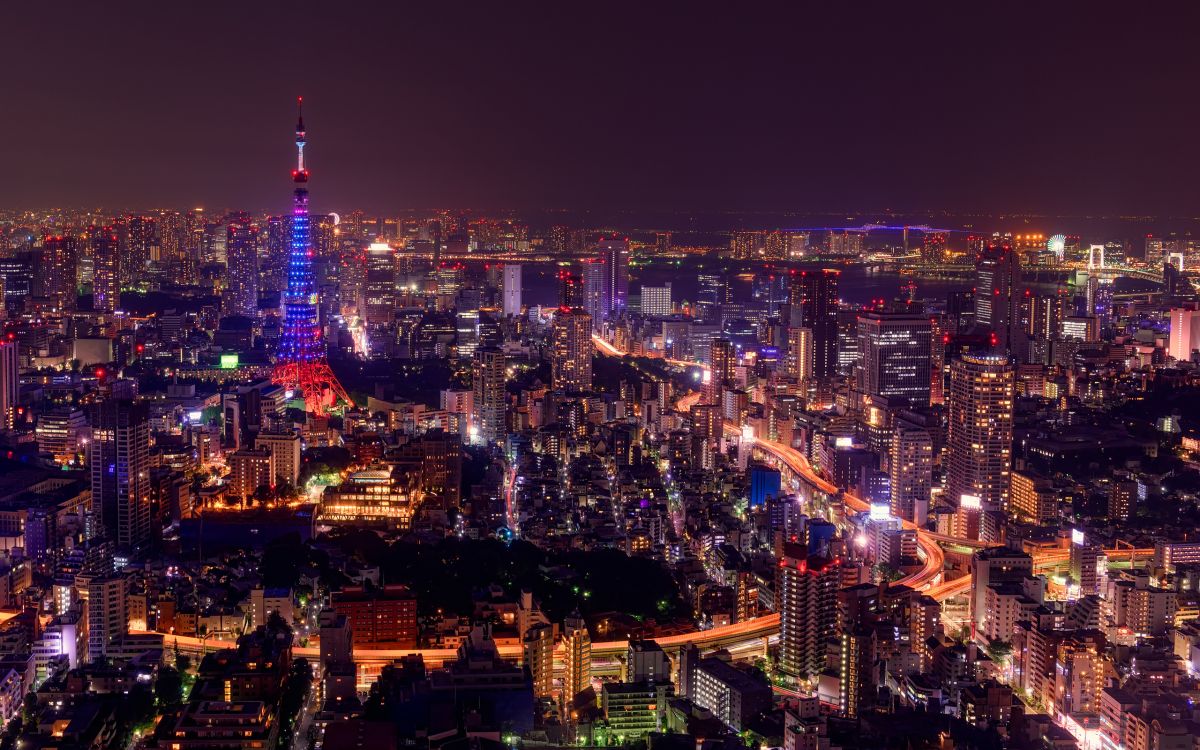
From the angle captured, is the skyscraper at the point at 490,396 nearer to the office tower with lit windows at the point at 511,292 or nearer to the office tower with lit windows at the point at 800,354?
the office tower with lit windows at the point at 800,354

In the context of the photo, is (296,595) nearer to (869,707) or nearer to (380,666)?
(380,666)

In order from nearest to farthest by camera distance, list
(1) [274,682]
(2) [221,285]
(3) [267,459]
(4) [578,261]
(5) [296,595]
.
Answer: (1) [274,682], (5) [296,595], (3) [267,459], (2) [221,285], (4) [578,261]

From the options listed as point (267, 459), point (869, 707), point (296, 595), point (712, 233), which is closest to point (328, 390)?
point (267, 459)

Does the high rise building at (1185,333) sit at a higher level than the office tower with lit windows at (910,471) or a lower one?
higher

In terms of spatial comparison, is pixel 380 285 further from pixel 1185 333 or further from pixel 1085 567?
pixel 1085 567

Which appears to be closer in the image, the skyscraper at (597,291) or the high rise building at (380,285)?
the high rise building at (380,285)

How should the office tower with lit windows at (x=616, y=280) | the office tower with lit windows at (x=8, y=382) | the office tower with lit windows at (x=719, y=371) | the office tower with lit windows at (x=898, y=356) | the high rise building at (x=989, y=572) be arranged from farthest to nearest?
the office tower with lit windows at (x=616, y=280) → the office tower with lit windows at (x=898, y=356) → the office tower with lit windows at (x=719, y=371) → the office tower with lit windows at (x=8, y=382) → the high rise building at (x=989, y=572)

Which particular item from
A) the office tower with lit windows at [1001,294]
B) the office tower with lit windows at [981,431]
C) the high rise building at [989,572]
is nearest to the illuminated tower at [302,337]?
the office tower with lit windows at [981,431]
